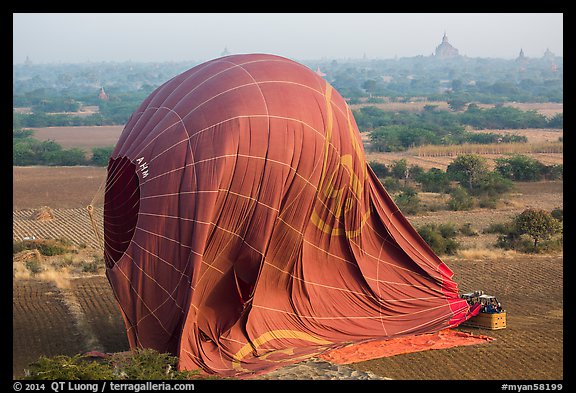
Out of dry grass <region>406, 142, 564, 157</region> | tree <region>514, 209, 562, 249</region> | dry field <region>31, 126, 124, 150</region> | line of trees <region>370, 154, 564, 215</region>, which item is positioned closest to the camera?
tree <region>514, 209, 562, 249</region>

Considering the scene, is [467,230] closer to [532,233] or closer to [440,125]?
[532,233]

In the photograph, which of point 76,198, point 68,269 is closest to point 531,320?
point 68,269

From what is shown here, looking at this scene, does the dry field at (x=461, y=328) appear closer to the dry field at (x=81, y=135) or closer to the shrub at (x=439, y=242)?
the shrub at (x=439, y=242)

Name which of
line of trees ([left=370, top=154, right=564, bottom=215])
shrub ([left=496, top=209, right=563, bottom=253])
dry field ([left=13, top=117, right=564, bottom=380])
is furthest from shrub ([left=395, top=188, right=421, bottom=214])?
shrub ([left=496, top=209, right=563, bottom=253])

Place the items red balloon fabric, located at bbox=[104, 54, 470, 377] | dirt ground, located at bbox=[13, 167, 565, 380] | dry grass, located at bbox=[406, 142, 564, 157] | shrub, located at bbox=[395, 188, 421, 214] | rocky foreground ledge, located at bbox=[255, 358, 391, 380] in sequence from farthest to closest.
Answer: dry grass, located at bbox=[406, 142, 564, 157] < shrub, located at bbox=[395, 188, 421, 214] < dirt ground, located at bbox=[13, 167, 565, 380] < red balloon fabric, located at bbox=[104, 54, 470, 377] < rocky foreground ledge, located at bbox=[255, 358, 391, 380]

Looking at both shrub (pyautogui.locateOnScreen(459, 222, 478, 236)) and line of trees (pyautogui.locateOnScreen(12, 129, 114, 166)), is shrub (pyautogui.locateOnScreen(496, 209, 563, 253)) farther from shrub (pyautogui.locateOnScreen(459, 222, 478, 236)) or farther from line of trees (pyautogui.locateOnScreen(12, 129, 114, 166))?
line of trees (pyautogui.locateOnScreen(12, 129, 114, 166))

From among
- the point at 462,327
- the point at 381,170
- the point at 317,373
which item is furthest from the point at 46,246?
the point at 381,170

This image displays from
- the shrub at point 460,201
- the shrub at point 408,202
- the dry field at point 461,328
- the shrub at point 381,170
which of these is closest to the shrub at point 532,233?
the dry field at point 461,328
